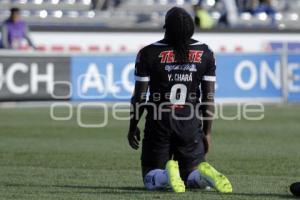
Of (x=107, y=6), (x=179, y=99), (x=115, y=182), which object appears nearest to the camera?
(x=179, y=99)

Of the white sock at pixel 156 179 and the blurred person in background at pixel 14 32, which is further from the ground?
the white sock at pixel 156 179

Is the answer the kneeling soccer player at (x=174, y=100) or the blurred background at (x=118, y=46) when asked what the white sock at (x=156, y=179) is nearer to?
the kneeling soccer player at (x=174, y=100)

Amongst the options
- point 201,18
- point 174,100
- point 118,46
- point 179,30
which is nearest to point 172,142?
point 174,100

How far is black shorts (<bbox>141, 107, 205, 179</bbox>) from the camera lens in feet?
32.0

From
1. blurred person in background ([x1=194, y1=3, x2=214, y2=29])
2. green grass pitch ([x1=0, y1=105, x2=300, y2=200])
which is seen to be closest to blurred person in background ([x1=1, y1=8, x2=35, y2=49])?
green grass pitch ([x1=0, y1=105, x2=300, y2=200])

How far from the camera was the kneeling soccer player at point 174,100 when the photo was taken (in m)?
9.72

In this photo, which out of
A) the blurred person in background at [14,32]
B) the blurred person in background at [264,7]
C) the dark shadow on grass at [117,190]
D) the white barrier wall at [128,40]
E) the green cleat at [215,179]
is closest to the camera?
the green cleat at [215,179]

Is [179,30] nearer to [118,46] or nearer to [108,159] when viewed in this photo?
[108,159]

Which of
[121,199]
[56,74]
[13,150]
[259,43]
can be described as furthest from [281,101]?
[121,199]

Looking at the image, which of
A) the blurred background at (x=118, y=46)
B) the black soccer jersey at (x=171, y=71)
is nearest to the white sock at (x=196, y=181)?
the black soccer jersey at (x=171, y=71)

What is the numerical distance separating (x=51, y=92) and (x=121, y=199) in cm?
1302

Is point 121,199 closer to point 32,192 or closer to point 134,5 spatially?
point 32,192

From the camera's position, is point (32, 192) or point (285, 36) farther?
point (285, 36)

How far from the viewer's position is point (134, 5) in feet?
102
